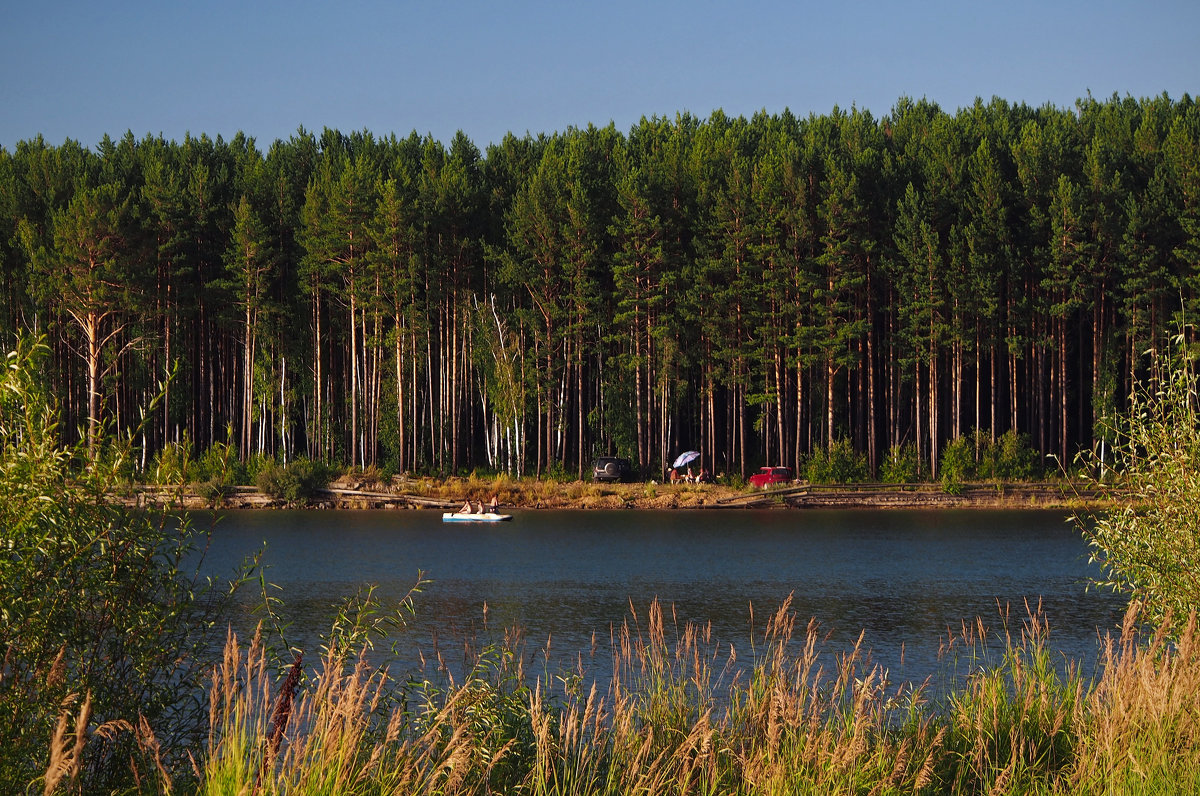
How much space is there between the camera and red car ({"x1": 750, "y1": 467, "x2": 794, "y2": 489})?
63.9 metres

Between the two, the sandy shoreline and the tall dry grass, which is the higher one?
the tall dry grass

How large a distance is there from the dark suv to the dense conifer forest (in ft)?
7.45

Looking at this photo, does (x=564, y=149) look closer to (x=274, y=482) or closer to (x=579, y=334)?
(x=579, y=334)

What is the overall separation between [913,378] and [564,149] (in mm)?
28282

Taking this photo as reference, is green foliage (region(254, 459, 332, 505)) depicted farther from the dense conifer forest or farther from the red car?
the red car

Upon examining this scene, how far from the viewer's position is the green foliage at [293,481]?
62.5 m

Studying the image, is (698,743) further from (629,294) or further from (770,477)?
(629,294)

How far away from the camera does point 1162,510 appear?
13.6 meters

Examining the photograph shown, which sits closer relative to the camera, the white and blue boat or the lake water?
the lake water

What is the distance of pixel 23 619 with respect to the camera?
27.8 feet

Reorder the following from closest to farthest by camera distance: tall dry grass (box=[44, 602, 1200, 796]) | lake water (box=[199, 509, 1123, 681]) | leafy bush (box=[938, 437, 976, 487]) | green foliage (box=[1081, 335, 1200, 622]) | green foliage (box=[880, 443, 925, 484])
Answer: tall dry grass (box=[44, 602, 1200, 796]) → green foliage (box=[1081, 335, 1200, 622]) → lake water (box=[199, 509, 1123, 681]) → leafy bush (box=[938, 437, 976, 487]) → green foliage (box=[880, 443, 925, 484])

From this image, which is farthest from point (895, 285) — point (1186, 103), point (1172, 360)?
point (1172, 360)

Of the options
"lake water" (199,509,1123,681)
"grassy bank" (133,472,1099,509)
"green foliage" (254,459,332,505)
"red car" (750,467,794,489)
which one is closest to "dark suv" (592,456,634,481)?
"grassy bank" (133,472,1099,509)

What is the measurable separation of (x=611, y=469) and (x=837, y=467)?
11448 mm
